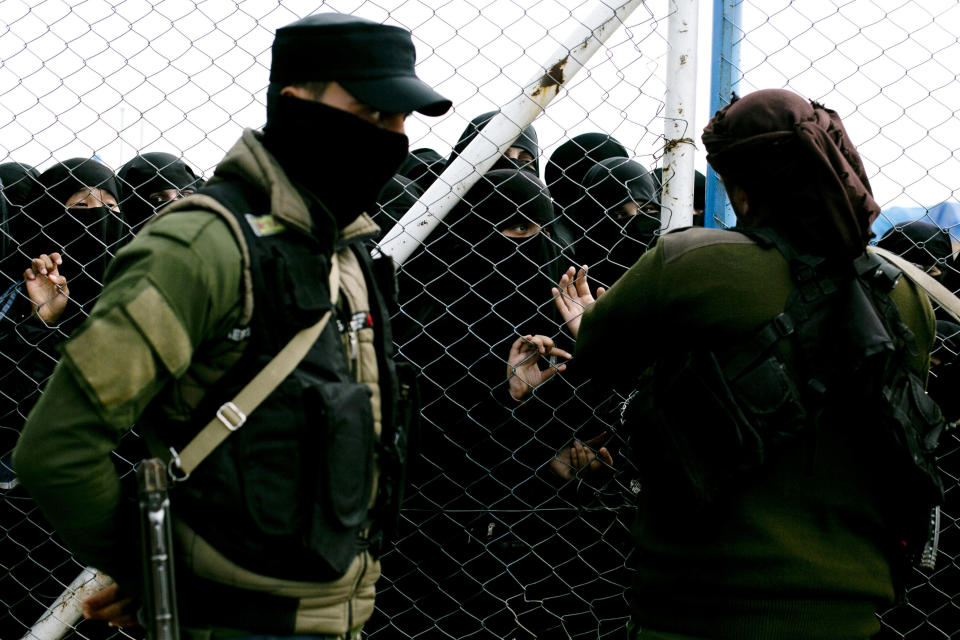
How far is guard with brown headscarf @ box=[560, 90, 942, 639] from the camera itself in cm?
160

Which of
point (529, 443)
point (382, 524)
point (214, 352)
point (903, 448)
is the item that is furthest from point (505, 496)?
point (214, 352)

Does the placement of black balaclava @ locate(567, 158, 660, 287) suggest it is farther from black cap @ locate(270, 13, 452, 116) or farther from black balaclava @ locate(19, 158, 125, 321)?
black balaclava @ locate(19, 158, 125, 321)

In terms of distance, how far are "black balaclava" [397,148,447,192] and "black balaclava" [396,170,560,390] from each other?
59 centimetres

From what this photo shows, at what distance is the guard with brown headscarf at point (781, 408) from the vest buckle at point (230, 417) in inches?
30.4

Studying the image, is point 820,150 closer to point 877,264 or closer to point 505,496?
point 877,264

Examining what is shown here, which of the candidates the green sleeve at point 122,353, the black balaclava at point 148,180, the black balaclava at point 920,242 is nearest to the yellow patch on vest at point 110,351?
the green sleeve at point 122,353

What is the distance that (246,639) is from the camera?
1345 millimetres

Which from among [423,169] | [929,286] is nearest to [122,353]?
[929,286]

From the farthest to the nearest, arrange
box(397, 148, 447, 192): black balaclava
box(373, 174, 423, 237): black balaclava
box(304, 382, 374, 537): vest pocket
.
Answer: box(397, 148, 447, 192): black balaclava < box(373, 174, 423, 237): black balaclava < box(304, 382, 374, 537): vest pocket

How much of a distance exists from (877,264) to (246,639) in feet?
4.48

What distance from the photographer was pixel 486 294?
2.75 m

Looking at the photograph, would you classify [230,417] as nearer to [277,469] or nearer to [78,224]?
[277,469]

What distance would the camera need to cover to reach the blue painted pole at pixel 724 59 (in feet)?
7.39

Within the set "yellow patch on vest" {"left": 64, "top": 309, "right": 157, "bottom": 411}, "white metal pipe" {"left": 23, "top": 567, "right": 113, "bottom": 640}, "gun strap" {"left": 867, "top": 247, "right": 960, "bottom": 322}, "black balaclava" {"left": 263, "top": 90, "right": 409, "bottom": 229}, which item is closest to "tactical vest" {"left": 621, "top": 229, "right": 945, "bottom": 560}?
"gun strap" {"left": 867, "top": 247, "right": 960, "bottom": 322}
